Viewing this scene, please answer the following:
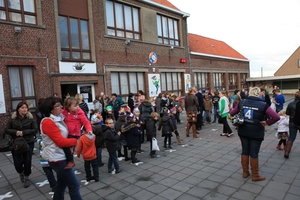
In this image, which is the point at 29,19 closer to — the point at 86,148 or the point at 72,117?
the point at 86,148

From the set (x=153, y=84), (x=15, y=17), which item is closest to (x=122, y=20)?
(x=153, y=84)

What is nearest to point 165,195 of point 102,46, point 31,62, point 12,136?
point 12,136

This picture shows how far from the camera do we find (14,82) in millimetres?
9242

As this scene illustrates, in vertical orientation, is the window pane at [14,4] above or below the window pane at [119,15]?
below

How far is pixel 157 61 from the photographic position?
1583 centimetres

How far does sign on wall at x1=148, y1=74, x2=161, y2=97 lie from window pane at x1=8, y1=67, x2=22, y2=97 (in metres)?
8.32

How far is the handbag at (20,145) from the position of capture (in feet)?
13.2

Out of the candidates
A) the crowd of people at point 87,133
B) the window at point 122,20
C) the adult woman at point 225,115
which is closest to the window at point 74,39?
the window at point 122,20

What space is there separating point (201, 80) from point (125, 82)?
1018 cm

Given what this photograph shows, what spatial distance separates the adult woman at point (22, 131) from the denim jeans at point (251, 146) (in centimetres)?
439

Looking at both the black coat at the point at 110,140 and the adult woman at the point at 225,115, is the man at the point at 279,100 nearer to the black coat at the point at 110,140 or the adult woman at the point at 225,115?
the adult woman at the point at 225,115

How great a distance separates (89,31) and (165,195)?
10.7m

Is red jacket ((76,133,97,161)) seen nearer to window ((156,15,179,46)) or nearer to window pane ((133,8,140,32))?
window pane ((133,8,140,32))

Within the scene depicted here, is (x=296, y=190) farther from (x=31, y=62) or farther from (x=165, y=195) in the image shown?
(x=31, y=62)
